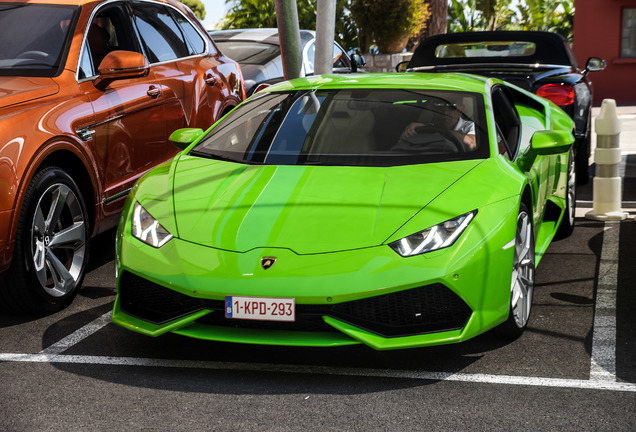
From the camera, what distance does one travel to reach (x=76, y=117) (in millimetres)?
5586

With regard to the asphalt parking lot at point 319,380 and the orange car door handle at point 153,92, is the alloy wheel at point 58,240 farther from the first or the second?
the orange car door handle at point 153,92

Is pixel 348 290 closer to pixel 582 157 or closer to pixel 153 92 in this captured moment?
pixel 153 92

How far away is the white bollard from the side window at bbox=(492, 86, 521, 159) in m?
1.83

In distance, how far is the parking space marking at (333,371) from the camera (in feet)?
13.3

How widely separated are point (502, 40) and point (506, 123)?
4.24m

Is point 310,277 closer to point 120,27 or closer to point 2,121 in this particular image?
point 2,121

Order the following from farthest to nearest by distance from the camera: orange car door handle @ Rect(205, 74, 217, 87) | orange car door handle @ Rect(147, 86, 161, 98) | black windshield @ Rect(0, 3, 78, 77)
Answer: orange car door handle @ Rect(205, 74, 217, 87), orange car door handle @ Rect(147, 86, 161, 98), black windshield @ Rect(0, 3, 78, 77)

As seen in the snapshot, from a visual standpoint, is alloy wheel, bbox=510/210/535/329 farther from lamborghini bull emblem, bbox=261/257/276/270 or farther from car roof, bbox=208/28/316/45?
car roof, bbox=208/28/316/45

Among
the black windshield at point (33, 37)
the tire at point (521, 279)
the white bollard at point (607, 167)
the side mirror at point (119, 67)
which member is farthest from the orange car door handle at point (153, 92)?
the white bollard at point (607, 167)

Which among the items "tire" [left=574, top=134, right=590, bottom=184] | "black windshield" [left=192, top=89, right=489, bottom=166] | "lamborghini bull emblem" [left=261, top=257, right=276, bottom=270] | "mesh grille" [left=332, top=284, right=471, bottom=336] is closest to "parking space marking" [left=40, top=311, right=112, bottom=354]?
"black windshield" [left=192, top=89, right=489, bottom=166]

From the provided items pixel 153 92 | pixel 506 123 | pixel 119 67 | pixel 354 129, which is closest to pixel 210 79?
pixel 153 92

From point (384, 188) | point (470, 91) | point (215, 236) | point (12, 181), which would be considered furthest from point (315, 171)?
point (12, 181)

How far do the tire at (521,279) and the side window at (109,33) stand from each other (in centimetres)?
309

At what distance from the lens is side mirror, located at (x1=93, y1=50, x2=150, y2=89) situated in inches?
234
